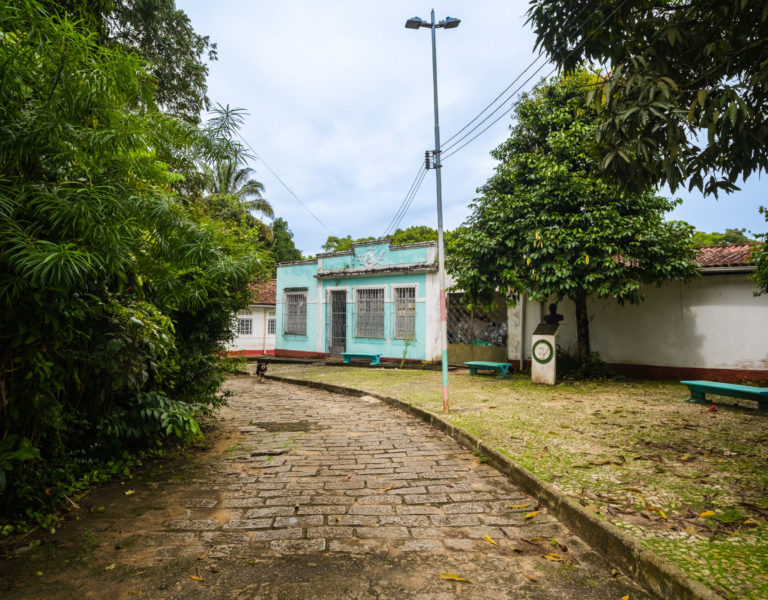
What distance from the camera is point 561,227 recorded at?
1065 cm

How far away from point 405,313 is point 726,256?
973 cm

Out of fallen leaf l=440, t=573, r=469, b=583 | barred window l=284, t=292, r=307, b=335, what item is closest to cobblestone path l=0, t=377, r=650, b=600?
fallen leaf l=440, t=573, r=469, b=583

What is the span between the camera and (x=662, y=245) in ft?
32.5

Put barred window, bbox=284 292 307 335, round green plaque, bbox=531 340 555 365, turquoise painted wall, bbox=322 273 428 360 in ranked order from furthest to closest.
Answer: barred window, bbox=284 292 307 335, turquoise painted wall, bbox=322 273 428 360, round green plaque, bbox=531 340 555 365

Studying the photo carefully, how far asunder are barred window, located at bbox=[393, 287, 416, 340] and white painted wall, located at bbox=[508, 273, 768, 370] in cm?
533

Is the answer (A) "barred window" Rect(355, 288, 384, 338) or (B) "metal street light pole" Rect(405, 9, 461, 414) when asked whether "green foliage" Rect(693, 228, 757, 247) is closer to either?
(A) "barred window" Rect(355, 288, 384, 338)

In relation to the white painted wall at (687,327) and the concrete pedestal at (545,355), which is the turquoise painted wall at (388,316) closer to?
the white painted wall at (687,327)

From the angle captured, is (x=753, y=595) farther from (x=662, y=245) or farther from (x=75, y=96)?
(x=662, y=245)

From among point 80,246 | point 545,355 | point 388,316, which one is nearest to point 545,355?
point 545,355

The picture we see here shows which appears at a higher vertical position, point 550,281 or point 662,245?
point 662,245

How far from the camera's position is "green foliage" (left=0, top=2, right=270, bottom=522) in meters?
2.42

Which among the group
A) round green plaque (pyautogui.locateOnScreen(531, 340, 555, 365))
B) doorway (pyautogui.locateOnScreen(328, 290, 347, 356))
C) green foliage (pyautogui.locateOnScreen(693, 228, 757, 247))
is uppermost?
green foliage (pyautogui.locateOnScreen(693, 228, 757, 247))

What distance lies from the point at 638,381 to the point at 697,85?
9.45 m

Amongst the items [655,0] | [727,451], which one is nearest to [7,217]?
[655,0]
